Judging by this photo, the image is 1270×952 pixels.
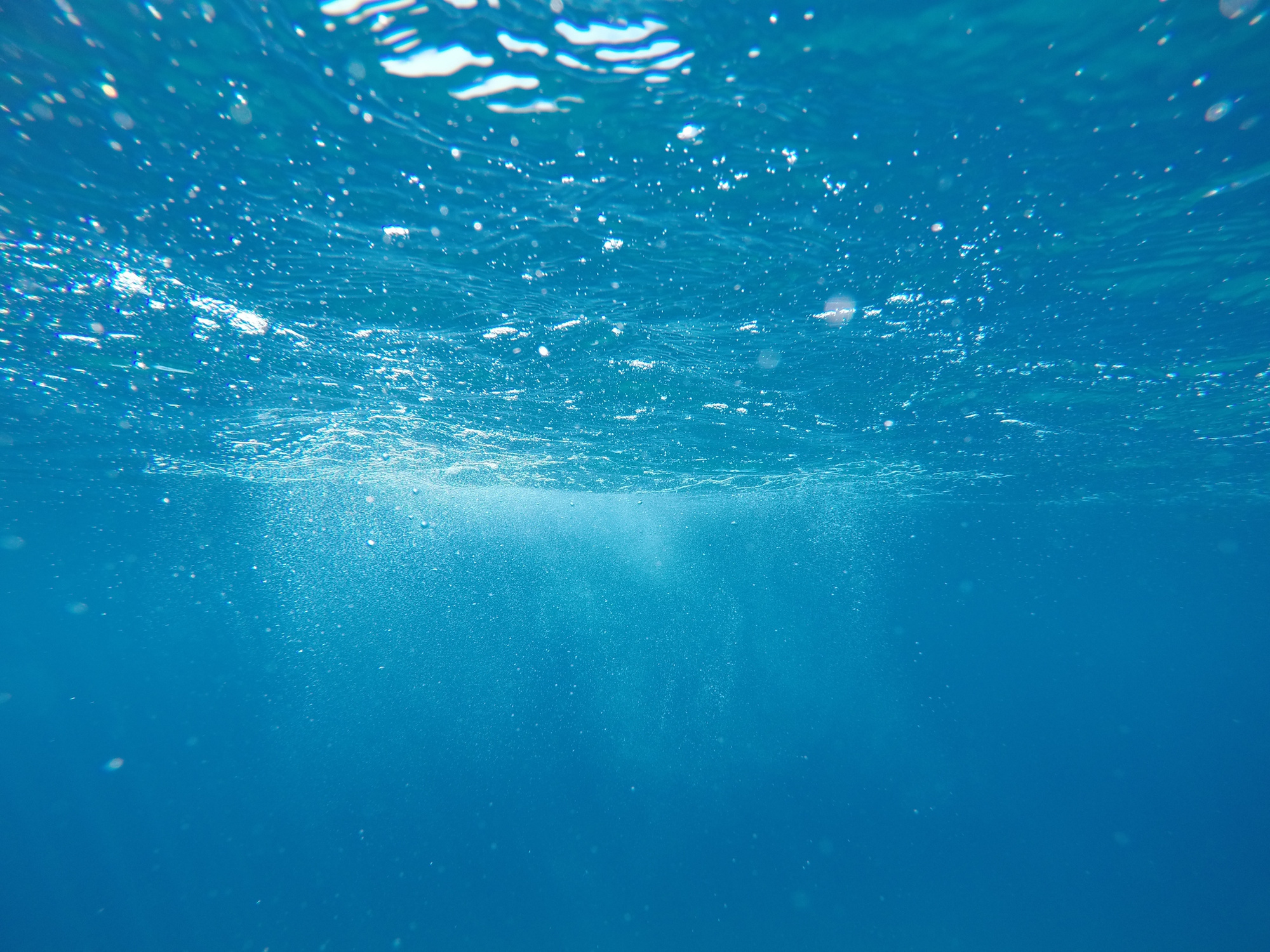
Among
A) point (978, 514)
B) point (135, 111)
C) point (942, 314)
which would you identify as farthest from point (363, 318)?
point (978, 514)

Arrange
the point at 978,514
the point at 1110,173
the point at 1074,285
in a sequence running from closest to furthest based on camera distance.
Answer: the point at 1110,173 → the point at 1074,285 → the point at 978,514

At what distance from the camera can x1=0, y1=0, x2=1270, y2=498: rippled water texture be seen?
210 inches

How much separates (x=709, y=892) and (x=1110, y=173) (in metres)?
26.5

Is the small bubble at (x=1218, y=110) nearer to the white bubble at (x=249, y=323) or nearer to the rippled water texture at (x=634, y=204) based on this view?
the rippled water texture at (x=634, y=204)

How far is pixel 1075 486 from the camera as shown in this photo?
28.3 metres

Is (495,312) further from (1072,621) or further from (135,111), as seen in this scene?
(1072,621)

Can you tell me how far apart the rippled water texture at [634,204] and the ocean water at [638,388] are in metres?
0.06

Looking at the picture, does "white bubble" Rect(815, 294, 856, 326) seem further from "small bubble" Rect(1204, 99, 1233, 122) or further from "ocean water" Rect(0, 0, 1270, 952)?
"small bubble" Rect(1204, 99, 1233, 122)

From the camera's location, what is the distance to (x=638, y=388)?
50.6 feet

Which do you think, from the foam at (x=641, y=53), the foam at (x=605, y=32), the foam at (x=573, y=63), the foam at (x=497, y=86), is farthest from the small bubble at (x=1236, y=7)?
the foam at (x=497, y=86)

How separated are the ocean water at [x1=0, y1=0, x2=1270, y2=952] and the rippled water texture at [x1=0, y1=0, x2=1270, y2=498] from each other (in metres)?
0.06

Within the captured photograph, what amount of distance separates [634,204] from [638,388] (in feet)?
25.8

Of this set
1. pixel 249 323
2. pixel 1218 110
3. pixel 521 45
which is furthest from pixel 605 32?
pixel 249 323

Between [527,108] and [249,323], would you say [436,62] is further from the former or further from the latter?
[249,323]
